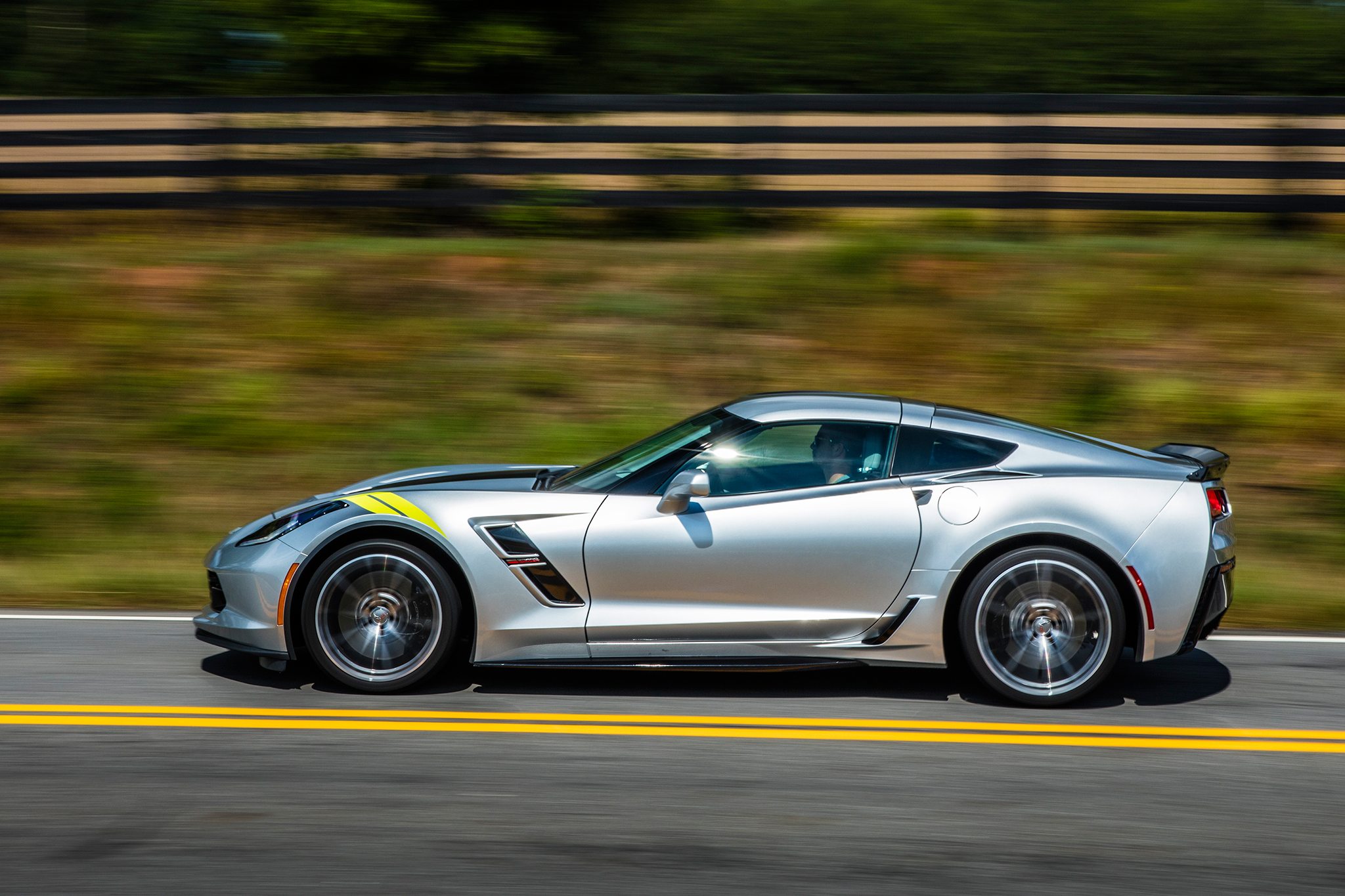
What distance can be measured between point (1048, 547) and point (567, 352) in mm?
5605

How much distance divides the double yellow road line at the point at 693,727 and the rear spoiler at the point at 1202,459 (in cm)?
104

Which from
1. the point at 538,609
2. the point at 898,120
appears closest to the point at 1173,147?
the point at 898,120

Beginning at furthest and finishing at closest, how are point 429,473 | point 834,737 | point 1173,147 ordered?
point 1173,147 → point 429,473 → point 834,737

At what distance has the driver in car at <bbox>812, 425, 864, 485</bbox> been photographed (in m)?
5.41

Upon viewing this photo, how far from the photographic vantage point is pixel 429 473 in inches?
237

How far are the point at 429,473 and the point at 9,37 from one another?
45.2 feet

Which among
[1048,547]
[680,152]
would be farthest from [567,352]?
[1048,547]

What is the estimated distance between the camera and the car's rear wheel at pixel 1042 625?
17.3ft

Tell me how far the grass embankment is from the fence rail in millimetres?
416

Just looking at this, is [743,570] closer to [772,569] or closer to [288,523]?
[772,569]

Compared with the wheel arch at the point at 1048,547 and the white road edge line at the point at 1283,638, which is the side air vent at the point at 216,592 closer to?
the wheel arch at the point at 1048,547

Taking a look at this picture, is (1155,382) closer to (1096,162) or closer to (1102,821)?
(1096,162)

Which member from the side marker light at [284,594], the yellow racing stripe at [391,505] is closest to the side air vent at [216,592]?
the side marker light at [284,594]

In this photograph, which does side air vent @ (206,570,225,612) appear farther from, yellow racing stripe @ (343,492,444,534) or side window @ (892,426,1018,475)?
side window @ (892,426,1018,475)
